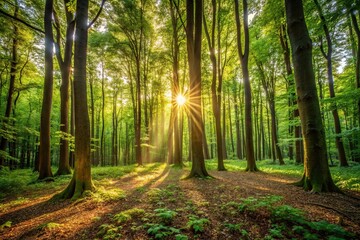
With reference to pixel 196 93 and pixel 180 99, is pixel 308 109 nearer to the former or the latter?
pixel 196 93

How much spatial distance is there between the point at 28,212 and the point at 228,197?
5.28 meters

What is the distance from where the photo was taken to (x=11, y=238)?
10.4 ft

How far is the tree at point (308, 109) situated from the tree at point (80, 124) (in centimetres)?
666

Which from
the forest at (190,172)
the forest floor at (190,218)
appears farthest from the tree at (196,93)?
the forest floor at (190,218)

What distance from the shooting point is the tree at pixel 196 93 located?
26.0 feet

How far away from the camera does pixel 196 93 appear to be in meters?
8.26

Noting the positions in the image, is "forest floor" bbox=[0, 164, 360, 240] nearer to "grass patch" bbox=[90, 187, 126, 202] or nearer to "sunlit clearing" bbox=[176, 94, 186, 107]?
"grass patch" bbox=[90, 187, 126, 202]

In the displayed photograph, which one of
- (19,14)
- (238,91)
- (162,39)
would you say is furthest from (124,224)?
(238,91)

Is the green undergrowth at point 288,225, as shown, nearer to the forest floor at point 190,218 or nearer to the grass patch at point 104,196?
the forest floor at point 190,218

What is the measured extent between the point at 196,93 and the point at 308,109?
4.35 m

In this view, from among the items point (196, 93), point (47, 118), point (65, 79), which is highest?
point (65, 79)

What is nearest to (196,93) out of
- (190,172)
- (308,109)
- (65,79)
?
(190,172)

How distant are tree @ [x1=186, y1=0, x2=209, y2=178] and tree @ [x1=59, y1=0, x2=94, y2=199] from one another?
13.9 feet

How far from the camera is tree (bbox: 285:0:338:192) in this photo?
5062 mm
